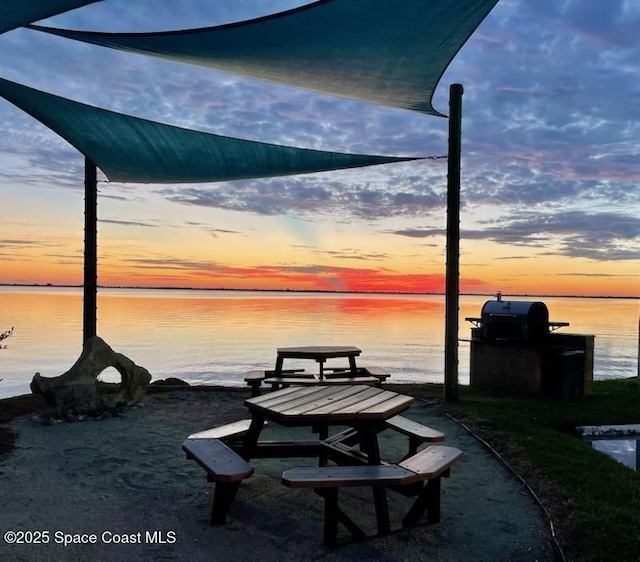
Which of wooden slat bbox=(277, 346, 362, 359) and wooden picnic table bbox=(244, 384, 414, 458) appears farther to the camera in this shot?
wooden slat bbox=(277, 346, 362, 359)

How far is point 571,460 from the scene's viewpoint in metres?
5.08

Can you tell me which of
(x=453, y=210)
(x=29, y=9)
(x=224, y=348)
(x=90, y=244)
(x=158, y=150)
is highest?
(x=29, y=9)

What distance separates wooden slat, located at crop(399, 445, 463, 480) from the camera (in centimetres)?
340

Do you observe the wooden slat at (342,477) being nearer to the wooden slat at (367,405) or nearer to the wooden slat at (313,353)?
the wooden slat at (367,405)

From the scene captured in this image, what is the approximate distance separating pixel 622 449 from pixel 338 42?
527 cm

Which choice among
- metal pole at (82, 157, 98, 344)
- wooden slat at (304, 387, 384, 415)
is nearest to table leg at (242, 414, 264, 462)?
wooden slat at (304, 387, 384, 415)

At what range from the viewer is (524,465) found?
16.3 feet

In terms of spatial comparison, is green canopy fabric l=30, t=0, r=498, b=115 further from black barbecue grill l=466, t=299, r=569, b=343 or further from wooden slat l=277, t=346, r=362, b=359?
A: black barbecue grill l=466, t=299, r=569, b=343

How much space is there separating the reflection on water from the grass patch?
0.98ft

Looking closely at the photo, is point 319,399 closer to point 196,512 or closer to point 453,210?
point 196,512

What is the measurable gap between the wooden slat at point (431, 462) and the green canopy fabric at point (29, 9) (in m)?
4.15

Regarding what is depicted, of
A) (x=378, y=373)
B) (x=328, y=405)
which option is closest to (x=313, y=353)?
(x=378, y=373)

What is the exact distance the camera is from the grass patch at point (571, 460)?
3543mm

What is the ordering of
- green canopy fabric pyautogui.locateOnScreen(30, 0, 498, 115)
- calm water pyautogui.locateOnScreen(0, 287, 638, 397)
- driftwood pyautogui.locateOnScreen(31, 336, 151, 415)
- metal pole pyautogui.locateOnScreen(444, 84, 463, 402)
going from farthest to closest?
1. calm water pyautogui.locateOnScreen(0, 287, 638, 397)
2. metal pole pyautogui.locateOnScreen(444, 84, 463, 402)
3. driftwood pyautogui.locateOnScreen(31, 336, 151, 415)
4. green canopy fabric pyautogui.locateOnScreen(30, 0, 498, 115)
